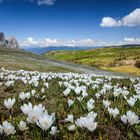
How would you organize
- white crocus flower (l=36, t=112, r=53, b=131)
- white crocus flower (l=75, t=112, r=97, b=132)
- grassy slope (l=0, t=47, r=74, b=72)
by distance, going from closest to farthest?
1. white crocus flower (l=36, t=112, r=53, b=131)
2. white crocus flower (l=75, t=112, r=97, b=132)
3. grassy slope (l=0, t=47, r=74, b=72)

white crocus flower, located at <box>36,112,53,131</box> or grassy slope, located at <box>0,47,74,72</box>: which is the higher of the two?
white crocus flower, located at <box>36,112,53,131</box>

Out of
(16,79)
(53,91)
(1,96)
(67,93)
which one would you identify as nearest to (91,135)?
(67,93)

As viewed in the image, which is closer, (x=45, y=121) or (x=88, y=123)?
(x=45, y=121)

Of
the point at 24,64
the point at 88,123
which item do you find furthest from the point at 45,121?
the point at 24,64

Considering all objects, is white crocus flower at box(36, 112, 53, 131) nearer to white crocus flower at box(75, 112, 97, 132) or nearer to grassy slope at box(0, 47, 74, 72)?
white crocus flower at box(75, 112, 97, 132)

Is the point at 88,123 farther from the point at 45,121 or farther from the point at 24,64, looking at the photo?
the point at 24,64

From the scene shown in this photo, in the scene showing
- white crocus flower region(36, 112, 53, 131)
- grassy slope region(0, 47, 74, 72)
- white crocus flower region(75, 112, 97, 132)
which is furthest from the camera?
grassy slope region(0, 47, 74, 72)

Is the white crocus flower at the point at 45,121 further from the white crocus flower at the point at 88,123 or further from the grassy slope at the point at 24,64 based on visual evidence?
the grassy slope at the point at 24,64

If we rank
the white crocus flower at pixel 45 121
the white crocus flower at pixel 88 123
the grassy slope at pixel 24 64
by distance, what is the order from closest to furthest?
the white crocus flower at pixel 45 121, the white crocus flower at pixel 88 123, the grassy slope at pixel 24 64

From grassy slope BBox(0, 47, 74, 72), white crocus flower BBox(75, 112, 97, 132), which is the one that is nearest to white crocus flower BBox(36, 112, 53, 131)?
white crocus flower BBox(75, 112, 97, 132)

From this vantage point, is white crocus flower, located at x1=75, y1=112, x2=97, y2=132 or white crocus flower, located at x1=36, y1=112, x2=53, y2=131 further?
white crocus flower, located at x1=75, y1=112, x2=97, y2=132

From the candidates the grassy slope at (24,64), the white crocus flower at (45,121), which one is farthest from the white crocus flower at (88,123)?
the grassy slope at (24,64)

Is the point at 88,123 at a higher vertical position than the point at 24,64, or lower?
higher

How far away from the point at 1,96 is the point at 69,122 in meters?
3.60
